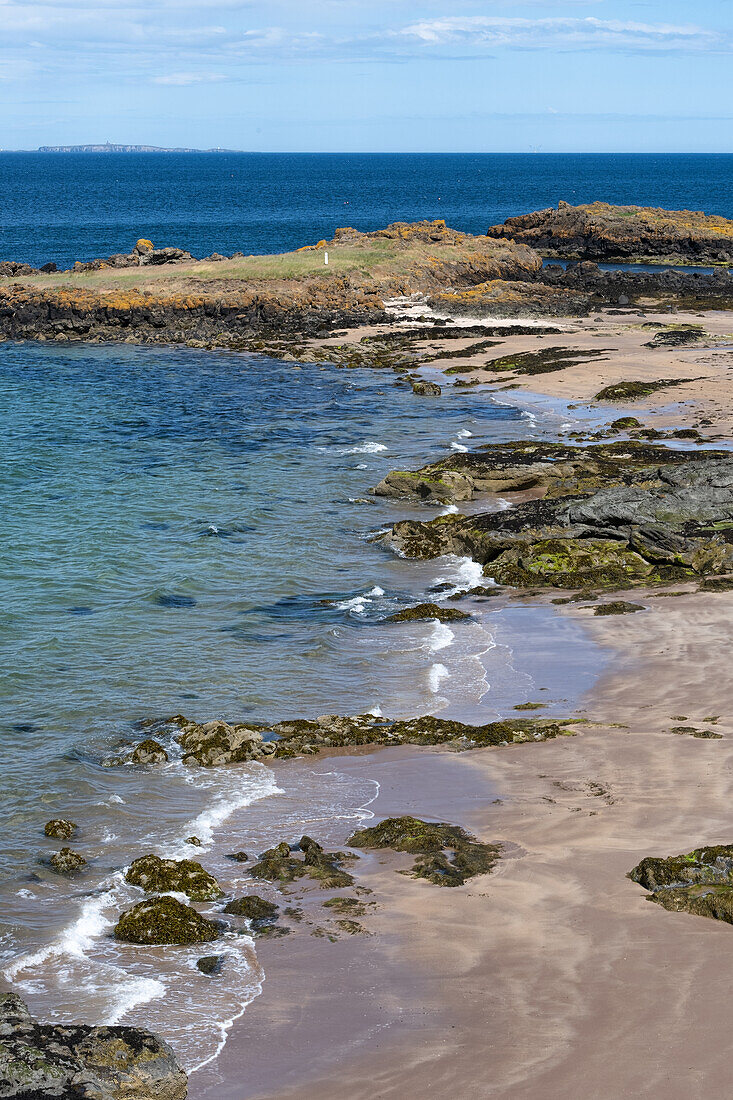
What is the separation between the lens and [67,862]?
1121cm

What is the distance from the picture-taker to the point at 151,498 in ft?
92.7

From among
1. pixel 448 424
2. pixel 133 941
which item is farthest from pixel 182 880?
pixel 448 424

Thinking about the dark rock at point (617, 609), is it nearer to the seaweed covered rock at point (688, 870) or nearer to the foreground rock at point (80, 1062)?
the seaweed covered rock at point (688, 870)

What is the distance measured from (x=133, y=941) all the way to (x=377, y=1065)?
9.96 feet

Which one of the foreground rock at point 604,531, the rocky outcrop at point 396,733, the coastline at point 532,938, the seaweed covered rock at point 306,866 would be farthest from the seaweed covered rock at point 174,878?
the foreground rock at point 604,531

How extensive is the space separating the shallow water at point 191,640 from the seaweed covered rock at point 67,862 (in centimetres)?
15

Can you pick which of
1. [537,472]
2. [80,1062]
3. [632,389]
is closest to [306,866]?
[80,1062]

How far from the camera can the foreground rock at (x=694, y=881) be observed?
30.2 ft

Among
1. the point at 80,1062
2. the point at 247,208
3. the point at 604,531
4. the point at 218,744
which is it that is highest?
the point at 247,208

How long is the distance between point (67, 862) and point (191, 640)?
→ 7.54 m

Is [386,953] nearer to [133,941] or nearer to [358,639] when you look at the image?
[133,941]

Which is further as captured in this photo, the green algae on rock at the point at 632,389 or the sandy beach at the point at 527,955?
the green algae on rock at the point at 632,389

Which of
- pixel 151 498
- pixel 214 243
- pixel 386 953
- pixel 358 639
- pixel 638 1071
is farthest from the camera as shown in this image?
pixel 214 243

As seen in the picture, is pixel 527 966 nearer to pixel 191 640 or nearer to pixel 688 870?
pixel 688 870
